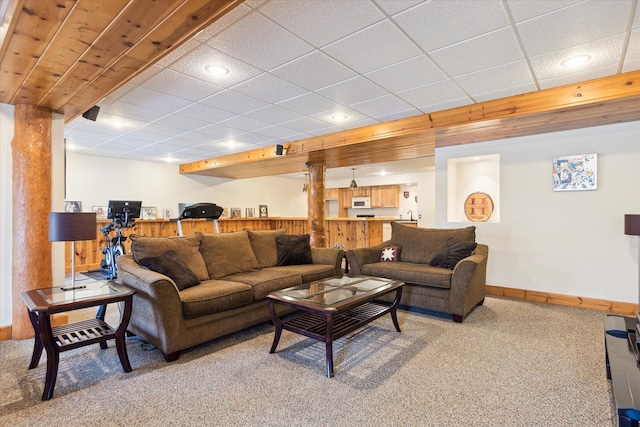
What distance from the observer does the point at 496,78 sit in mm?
2979

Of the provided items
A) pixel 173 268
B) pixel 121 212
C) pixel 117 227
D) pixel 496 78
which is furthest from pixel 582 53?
pixel 121 212

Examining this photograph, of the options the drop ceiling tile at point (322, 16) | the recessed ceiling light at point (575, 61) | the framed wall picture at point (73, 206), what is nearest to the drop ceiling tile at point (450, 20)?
the drop ceiling tile at point (322, 16)

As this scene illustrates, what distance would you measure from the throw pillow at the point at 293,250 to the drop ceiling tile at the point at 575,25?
299 centimetres

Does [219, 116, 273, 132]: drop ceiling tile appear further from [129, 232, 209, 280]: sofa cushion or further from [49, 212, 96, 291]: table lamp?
[49, 212, 96, 291]: table lamp

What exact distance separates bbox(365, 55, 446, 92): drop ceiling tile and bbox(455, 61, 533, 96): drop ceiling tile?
0.94 ft

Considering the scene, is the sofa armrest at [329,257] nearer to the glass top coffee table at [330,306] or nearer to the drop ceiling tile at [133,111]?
the glass top coffee table at [330,306]

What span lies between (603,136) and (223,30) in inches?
172

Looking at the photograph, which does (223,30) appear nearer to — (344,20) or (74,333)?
(344,20)

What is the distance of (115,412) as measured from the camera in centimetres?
186

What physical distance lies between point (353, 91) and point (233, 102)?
136cm

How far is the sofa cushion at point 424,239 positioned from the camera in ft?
13.6

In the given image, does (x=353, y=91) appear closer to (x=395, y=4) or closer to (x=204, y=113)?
(x=395, y=4)

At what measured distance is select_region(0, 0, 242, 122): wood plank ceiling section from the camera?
1.66 metres

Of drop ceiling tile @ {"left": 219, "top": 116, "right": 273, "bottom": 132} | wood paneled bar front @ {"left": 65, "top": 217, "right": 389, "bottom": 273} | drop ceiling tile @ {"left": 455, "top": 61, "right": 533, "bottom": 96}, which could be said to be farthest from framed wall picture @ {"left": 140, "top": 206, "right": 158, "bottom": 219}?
drop ceiling tile @ {"left": 455, "top": 61, "right": 533, "bottom": 96}
